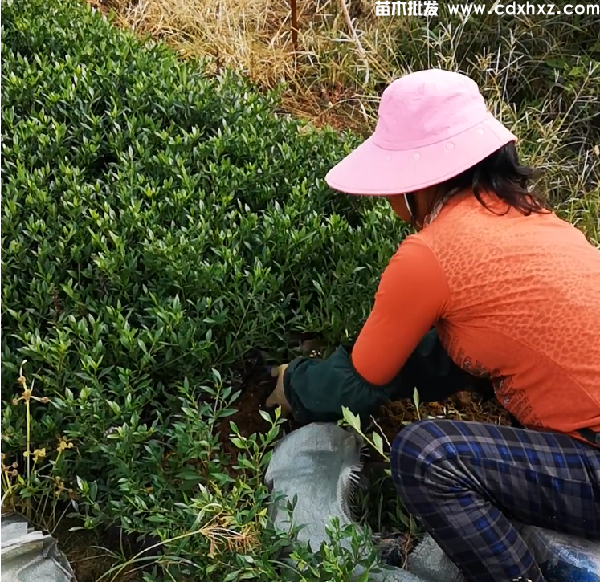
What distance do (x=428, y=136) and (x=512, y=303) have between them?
477 mm

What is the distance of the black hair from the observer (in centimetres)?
201

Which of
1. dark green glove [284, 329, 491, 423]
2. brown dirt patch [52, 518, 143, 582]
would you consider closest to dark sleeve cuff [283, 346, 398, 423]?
dark green glove [284, 329, 491, 423]

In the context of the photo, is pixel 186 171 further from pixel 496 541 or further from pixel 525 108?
pixel 525 108

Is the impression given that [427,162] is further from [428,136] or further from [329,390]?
[329,390]

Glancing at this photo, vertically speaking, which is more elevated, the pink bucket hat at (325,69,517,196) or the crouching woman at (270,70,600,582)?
the pink bucket hat at (325,69,517,196)

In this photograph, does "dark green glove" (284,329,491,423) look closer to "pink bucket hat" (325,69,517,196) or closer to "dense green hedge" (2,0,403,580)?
"dense green hedge" (2,0,403,580)

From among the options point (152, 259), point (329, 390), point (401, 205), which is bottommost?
point (329, 390)

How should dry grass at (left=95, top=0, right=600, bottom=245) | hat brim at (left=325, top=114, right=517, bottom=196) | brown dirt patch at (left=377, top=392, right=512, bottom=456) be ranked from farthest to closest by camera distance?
dry grass at (left=95, top=0, right=600, bottom=245) → brown dirt patch at (left=377, top=392, right=512, bottom=456) → hat brim at (left=325, top=114, right=517, bottom=196)

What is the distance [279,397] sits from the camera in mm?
2422

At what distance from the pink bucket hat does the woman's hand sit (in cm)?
70

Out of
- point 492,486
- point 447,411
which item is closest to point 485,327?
point 492,486

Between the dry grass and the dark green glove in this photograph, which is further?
the dry grass

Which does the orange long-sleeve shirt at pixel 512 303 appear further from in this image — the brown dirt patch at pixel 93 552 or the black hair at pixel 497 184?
the brown dirt patch at pixel 93 552

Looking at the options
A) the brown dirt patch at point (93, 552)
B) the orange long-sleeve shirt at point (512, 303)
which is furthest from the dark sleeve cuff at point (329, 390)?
the brown dirt patch at point (93, 552)
